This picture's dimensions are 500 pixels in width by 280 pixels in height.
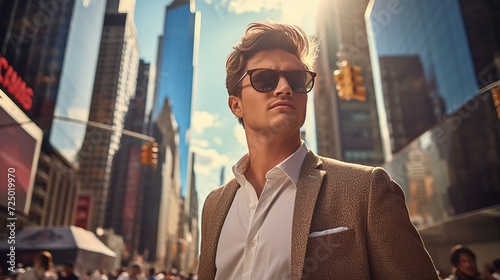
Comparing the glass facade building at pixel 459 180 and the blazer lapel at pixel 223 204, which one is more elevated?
the glass facade building at pixel 459 180

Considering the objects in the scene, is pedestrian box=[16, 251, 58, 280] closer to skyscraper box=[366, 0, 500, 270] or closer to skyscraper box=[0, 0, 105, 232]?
Answer: skyscraper box=[366, 0, 500, 270]

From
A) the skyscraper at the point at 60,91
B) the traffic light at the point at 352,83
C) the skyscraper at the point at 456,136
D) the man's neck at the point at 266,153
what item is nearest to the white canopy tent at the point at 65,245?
the traffic light at the point at 352,83

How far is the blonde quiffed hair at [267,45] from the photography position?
2162mm

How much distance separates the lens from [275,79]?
2053 mm

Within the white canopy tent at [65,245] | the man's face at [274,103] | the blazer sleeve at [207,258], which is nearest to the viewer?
the man's face at [274,103]

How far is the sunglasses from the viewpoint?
6.70 feet

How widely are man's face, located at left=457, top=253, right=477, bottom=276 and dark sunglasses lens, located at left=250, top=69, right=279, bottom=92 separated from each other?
4925 mm

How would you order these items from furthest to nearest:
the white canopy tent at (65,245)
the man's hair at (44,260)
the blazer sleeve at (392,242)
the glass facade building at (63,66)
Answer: the glass facade building at (63,66) → the white canopy tent at (65,245) → the man's hair at (44,260) → the blazer sleeve at (392,242)

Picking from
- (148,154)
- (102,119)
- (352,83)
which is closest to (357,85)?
(352,83)

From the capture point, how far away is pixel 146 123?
482 feet

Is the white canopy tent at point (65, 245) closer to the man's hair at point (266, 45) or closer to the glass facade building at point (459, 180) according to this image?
the man's hair at point (266, 45)

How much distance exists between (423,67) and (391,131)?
12495mm

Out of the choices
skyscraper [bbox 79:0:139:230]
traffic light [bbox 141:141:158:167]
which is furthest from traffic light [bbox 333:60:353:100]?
skyscraper [bbox 79:0:139:230]

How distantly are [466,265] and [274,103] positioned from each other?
493cm
